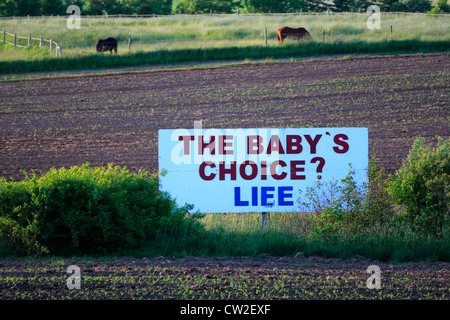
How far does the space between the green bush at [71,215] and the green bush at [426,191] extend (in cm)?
433

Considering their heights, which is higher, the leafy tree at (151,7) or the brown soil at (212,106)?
the leafy tree at (151,7)

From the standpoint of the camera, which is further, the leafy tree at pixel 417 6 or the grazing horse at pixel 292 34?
the leafy tree at pixel 417 6

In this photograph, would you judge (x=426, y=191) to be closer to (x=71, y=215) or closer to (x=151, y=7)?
(x=71, y=215)

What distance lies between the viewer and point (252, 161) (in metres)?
9.88

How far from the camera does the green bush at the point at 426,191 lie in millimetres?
8734

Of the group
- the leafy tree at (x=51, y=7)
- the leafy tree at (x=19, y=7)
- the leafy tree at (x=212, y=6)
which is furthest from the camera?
the leafy tree at (x=212, y=6)

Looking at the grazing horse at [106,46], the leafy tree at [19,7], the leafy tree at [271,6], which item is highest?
the leafy tree at [271,6]

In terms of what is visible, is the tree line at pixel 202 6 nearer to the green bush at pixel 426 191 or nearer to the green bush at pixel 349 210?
the green bush at pixel 426 191

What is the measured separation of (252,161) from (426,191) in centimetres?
305

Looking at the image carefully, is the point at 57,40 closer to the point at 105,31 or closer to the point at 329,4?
the point at 105,31

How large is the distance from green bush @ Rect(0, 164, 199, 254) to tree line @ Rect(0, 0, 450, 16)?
189ft

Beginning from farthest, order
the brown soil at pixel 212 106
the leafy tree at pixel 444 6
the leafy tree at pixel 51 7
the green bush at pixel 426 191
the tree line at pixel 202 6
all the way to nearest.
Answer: the leafy tree at pixel 51 7, the tree line at pixel 202 6, the leafy tree at pixel 444 6, the brown soil at pixel 212 106, the green bush at pixel 426 191

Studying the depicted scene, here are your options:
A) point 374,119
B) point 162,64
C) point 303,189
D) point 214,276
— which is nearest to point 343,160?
point 303,189

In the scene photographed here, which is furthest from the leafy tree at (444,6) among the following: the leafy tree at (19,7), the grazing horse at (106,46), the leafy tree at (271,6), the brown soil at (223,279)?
the brown soil at (223,279)
